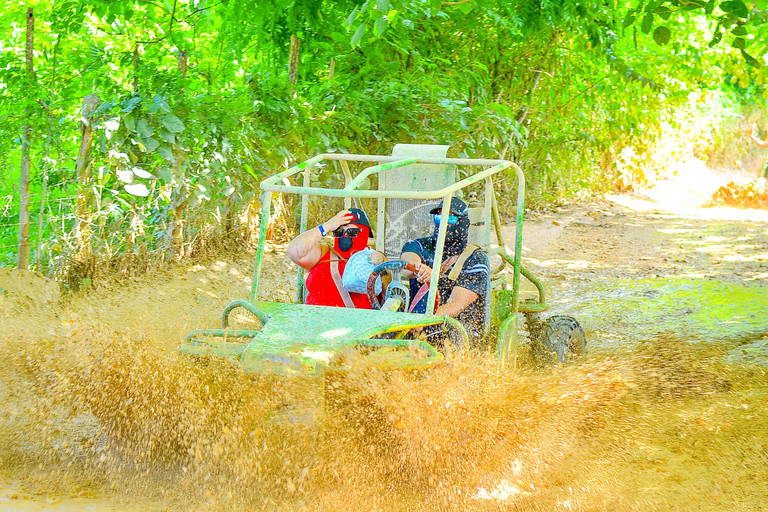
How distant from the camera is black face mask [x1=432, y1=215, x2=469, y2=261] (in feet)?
15.2

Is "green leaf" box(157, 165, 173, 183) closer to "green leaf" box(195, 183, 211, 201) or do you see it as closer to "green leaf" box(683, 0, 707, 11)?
"green leaf" box(195, 183, 211, 201)

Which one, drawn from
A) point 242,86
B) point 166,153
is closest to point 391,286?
point 166,153

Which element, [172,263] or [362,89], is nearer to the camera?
[172,263]

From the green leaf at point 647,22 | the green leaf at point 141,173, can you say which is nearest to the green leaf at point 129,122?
the green leaf at point 141,173

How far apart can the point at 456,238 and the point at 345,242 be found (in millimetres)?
682

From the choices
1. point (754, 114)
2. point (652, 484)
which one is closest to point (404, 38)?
point (652, 484)

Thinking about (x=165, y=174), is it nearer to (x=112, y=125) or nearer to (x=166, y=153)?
(x=166, y=153)

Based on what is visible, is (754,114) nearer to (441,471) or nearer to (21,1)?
(21,1)

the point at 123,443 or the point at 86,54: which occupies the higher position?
the point at 86,54

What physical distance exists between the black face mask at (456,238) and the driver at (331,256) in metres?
0.51

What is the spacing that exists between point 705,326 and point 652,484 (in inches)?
144

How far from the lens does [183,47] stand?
26.6 ft

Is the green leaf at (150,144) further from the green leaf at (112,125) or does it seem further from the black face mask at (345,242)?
the black face mask at (345,242)

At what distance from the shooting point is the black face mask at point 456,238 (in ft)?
15.2
